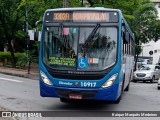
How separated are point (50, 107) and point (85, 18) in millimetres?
3154

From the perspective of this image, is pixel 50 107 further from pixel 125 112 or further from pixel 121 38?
pixel 121 38

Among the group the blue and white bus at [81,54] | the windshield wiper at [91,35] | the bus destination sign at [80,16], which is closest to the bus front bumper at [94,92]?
the blue and white bus at [81,54]

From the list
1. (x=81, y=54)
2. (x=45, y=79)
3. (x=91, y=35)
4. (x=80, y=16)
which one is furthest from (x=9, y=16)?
(x=81, y=54)

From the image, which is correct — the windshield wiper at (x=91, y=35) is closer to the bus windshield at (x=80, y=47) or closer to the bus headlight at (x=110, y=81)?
the bus windshield at (x=80, y=47)

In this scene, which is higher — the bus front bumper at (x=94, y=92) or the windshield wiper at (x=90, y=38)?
the windshield wiper at (x=90, y=38)

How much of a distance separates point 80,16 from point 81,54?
1238 mm

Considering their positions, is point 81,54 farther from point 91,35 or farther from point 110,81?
point 110,81

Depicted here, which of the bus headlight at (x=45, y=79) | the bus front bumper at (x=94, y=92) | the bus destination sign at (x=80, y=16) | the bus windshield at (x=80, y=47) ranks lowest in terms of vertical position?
the bus front bumper at (x=94, y=92)

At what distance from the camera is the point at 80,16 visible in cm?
1193

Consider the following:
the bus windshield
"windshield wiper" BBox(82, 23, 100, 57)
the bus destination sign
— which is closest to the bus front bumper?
the bus windshield

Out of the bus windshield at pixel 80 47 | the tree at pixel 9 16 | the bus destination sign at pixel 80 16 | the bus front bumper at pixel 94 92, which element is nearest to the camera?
the bus front bumper at pixel 94 92

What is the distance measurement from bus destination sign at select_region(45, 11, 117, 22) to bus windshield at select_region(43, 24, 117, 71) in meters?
0.24

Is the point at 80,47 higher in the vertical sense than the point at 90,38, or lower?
lower

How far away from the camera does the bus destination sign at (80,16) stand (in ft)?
38.8
